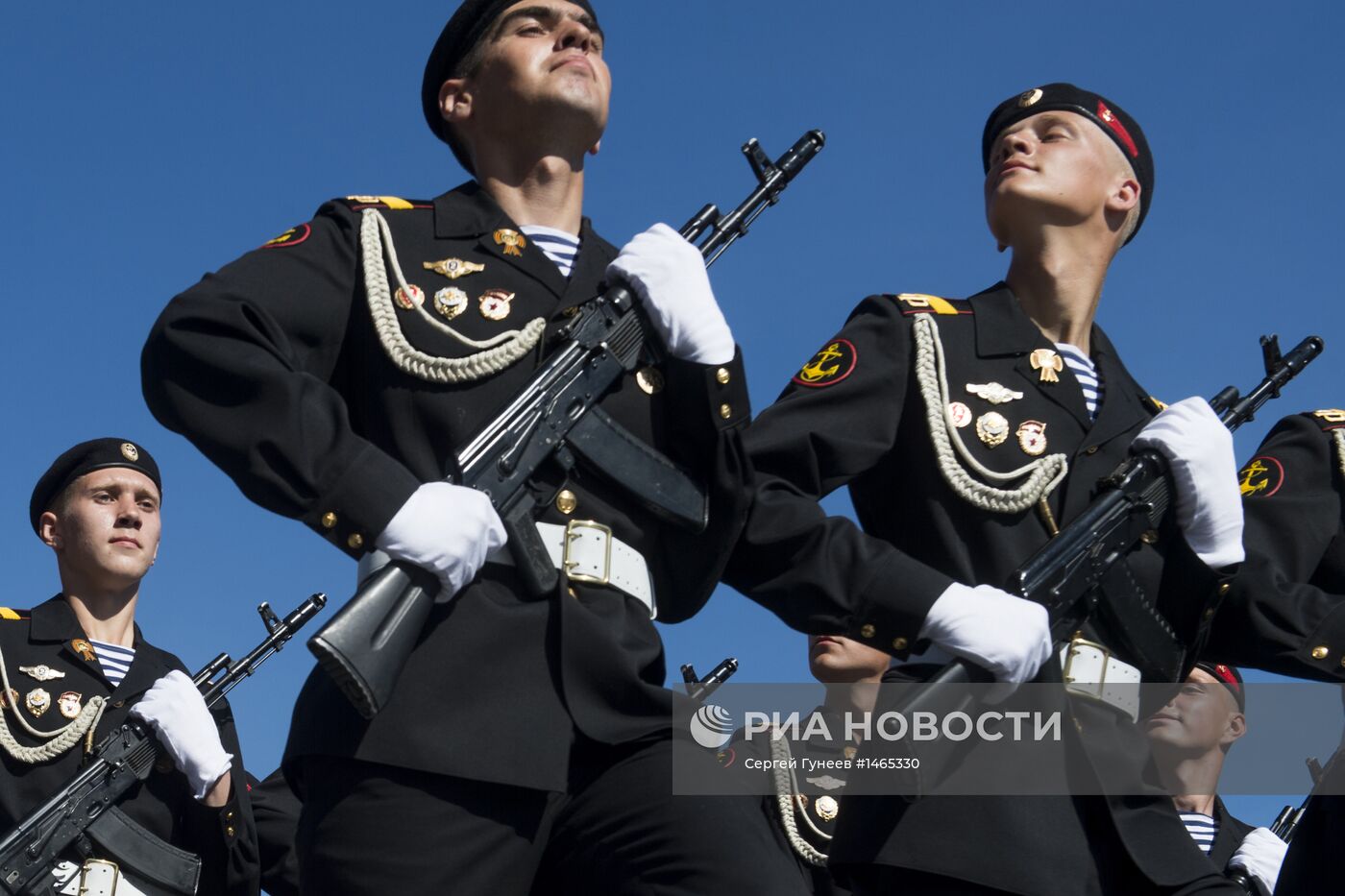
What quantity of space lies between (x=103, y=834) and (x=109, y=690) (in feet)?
2.64

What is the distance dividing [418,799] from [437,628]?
0.41 m

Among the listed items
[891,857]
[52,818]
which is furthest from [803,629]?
[52,818]

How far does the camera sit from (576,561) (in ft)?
16.3

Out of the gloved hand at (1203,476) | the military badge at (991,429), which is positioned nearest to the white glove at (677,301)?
the military badge at (991,429)

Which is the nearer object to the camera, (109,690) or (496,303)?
(496,303)

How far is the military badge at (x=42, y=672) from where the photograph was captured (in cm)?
893

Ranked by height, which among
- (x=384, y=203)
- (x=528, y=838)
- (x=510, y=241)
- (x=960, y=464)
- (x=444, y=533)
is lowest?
(x=528, y=838)

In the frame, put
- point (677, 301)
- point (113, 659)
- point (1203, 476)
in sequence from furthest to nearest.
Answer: point (113, 659) < point (1203, 476) < point (677, 301)

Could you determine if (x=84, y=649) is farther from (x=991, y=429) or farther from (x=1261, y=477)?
(x=1261, y=477)

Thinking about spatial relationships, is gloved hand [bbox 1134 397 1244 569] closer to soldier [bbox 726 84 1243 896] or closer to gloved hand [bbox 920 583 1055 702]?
soldier [bbox 726 84 1243 896]

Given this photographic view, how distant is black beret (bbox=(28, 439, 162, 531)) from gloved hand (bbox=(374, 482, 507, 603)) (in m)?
5.27

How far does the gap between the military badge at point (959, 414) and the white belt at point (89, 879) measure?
13.9 ft

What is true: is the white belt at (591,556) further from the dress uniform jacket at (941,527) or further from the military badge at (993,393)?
the military badge at (993,393)

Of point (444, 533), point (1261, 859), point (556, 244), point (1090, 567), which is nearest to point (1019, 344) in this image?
point (1090, 567)
